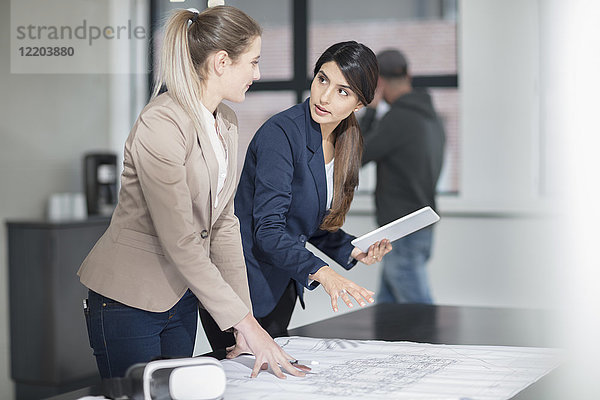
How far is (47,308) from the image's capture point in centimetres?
311

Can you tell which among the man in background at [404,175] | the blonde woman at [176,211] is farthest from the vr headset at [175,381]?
the man in background at [404,175]

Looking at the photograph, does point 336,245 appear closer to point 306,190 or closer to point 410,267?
point 306,190

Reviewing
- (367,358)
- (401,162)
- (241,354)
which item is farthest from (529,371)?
(401,162)

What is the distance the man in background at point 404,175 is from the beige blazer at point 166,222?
213cm

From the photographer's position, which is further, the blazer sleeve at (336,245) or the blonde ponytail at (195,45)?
the blazer sleeve at (336,245)

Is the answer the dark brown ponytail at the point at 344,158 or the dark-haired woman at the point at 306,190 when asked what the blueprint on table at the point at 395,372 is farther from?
the dark brown ponytail at the point at 344,158

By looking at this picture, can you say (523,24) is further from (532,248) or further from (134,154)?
(134,154)

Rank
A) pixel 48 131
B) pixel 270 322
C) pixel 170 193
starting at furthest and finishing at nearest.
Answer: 1. pixel 48 131
2. pixel 270 322
3. pixel 170 193

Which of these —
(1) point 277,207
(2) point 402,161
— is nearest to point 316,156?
(1) point 277,207

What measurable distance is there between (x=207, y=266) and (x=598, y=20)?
2.84 meters

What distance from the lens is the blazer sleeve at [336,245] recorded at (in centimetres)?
189

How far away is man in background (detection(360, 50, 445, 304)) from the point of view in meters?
3.59

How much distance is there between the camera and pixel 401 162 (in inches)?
142

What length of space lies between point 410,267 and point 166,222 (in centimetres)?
246
